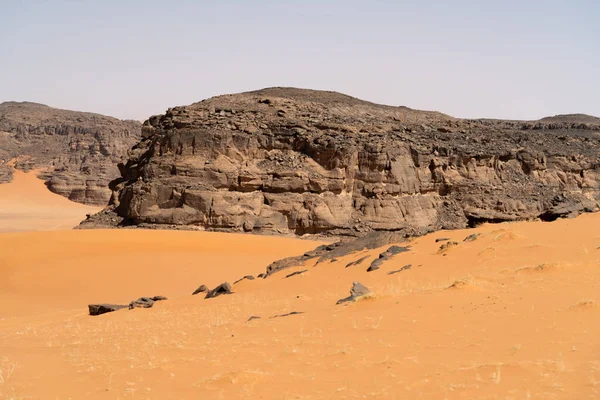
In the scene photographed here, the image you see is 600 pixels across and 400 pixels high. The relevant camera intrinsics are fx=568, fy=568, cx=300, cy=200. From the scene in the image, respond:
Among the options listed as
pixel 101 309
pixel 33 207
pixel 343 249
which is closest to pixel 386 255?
pixel 343 249

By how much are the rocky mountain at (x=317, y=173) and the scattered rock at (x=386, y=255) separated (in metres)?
14.5

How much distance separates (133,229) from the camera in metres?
25.8

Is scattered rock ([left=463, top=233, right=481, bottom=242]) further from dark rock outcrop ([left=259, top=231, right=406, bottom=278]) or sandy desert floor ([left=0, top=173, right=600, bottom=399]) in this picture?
dark rock outcrop ([left=259, top=231, right=406, bottom=278])

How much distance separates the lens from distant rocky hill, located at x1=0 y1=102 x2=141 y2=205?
6444 cm

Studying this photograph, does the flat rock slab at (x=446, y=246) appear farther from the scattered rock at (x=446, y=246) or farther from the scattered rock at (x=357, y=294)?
the scattered rock at (x=357, y=294)

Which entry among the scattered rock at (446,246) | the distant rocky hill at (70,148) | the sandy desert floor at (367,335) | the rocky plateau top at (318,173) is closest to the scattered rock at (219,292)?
the sandy desert floor at (367,335)

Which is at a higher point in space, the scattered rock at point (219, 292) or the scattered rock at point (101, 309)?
the scattered rock at point (219, 292)

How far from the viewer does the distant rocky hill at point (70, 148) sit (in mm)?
64438

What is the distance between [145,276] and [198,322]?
958cm

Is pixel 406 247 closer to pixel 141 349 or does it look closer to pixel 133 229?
pixel 141 349

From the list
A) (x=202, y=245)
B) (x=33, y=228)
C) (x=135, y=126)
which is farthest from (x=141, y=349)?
(x=135, y=126)

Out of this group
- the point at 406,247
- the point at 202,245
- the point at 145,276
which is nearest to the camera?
the point at 406,247

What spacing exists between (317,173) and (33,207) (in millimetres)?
40537

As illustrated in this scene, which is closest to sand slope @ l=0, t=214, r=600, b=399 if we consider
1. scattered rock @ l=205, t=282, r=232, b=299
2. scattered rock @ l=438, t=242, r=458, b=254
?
scattered rock @ l=438, t=242, r=458, b=254
